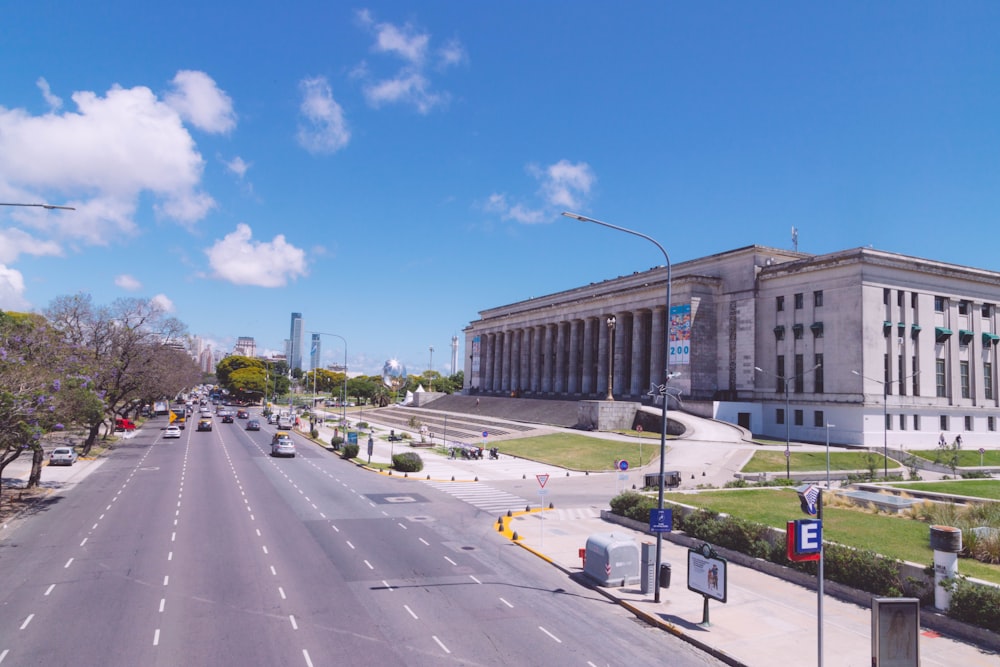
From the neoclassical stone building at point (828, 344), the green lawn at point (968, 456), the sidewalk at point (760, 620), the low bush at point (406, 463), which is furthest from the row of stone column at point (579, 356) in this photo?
the sidewalk at point (760, 620)

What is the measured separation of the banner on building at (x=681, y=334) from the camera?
7019 centimetres

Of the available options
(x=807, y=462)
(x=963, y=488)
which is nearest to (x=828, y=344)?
(x=807, y=462)

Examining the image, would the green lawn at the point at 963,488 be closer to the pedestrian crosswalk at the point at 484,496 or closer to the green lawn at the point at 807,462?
the green lawn at the point at 807,462

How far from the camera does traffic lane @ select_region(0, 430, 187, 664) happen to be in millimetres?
12180

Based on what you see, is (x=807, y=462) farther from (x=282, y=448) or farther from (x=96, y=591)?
(x=96, y=591)

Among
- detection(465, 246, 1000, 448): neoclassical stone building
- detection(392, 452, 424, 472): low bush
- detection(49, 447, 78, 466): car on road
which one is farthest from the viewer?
detection(465, 246, 1000, 448): neoclassical stone building

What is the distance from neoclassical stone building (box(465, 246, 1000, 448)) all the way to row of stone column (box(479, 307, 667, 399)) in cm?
40

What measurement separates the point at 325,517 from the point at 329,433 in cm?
4929

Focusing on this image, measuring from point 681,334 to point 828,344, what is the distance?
15528 mm

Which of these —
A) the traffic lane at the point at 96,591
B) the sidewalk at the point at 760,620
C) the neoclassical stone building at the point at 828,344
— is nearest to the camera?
the traffic lane at the point at 96,591

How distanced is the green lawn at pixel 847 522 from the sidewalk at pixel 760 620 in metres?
3.14

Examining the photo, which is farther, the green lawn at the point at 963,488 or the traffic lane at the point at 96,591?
the green lawn at the point at 963,488

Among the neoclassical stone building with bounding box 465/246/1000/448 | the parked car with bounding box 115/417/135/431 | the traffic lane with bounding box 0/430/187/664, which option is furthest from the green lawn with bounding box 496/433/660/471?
the parked car with bounding box 115/417/135/431

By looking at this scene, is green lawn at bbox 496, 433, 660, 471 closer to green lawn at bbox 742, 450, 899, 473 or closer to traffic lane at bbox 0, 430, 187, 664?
green lawn at bbox 742, 450, 899, 473
